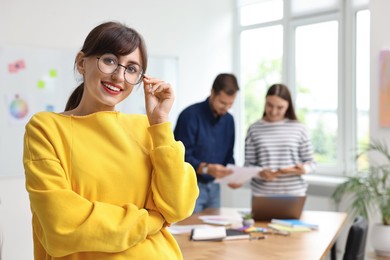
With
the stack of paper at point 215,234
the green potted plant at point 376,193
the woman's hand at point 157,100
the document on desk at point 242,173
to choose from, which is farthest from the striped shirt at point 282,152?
the woman's hand at point 157,100

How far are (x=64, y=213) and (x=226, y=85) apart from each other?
89.7 inches

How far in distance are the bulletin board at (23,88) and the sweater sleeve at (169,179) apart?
8.77ft

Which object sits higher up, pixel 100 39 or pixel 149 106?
pixel 100 39

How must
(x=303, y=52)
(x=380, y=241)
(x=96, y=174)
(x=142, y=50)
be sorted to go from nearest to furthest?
(x=96, y=174), (x=142, y=50), (x=380, y=241), (x=303, y=52)

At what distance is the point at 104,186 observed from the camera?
121 cm

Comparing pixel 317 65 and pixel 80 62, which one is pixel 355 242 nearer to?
pixel 80 62

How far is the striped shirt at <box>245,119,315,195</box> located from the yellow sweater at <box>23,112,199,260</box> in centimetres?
213

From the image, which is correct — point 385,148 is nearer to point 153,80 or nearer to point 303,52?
point 303,52

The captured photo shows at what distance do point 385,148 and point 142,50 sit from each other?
298cm

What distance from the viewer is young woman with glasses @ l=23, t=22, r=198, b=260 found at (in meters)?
1.15

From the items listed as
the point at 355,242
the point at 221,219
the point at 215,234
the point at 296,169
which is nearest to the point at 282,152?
the point at 296,169

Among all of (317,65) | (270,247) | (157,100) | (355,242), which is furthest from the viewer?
(317,65)

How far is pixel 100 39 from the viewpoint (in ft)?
4.10

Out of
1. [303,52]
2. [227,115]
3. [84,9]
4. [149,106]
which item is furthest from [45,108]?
[149,106]
